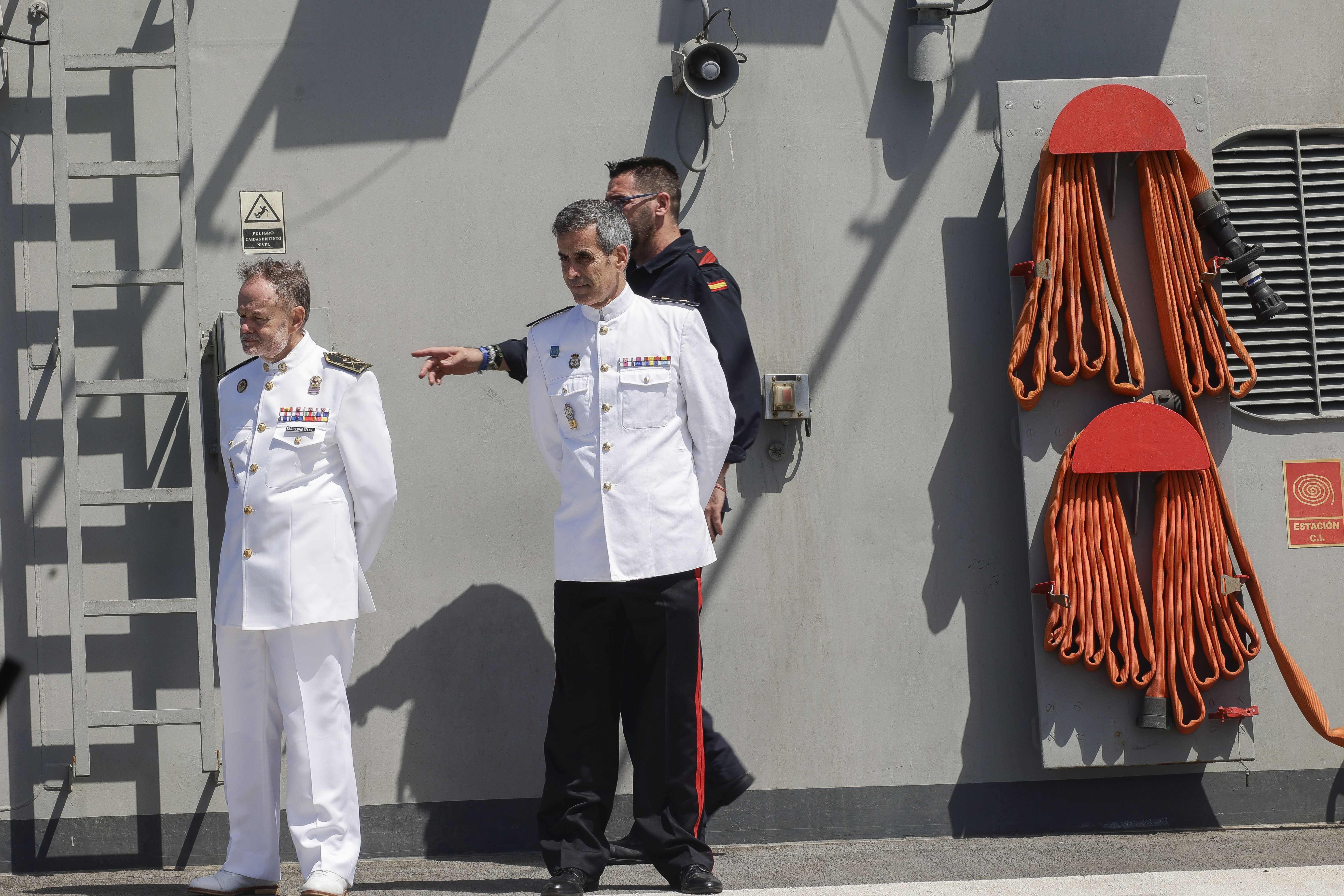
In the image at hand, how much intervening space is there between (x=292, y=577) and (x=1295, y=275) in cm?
348

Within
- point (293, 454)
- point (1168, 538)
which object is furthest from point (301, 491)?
point (1168, 538)

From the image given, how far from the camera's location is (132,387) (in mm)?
3604

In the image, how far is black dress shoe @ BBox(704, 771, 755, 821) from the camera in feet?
11.7

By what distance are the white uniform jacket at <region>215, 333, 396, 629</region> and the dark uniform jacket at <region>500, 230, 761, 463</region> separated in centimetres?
49

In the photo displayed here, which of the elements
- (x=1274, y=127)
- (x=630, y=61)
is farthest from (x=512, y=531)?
(x=1274, y=127)

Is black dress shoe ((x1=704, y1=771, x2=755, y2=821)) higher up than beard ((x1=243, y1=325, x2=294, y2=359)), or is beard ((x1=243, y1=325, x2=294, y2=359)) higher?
beard ((x1=243, y1=325, x2=294, y2=359))

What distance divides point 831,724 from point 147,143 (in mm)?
2981

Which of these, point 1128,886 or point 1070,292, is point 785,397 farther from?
point 1128,886

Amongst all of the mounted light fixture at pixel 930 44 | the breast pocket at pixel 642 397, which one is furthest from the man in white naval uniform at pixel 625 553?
the mounted light fixture at pixel 930 44

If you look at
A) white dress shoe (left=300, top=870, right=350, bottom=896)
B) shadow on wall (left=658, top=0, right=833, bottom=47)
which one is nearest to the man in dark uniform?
shadow on wall (left=658, top=0, right=833, bottom=47)

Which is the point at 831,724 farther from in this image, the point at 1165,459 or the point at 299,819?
the point at 299,819

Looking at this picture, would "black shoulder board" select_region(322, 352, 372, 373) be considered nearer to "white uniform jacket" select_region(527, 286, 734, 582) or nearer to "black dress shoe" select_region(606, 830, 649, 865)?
"white uniform jacket" select_region(527, 286, 734, 582)

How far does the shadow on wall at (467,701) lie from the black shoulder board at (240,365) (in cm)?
102

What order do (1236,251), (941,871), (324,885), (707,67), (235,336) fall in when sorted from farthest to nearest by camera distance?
(1236,251), (707,67), (235,336), (941,871), (324,885)
